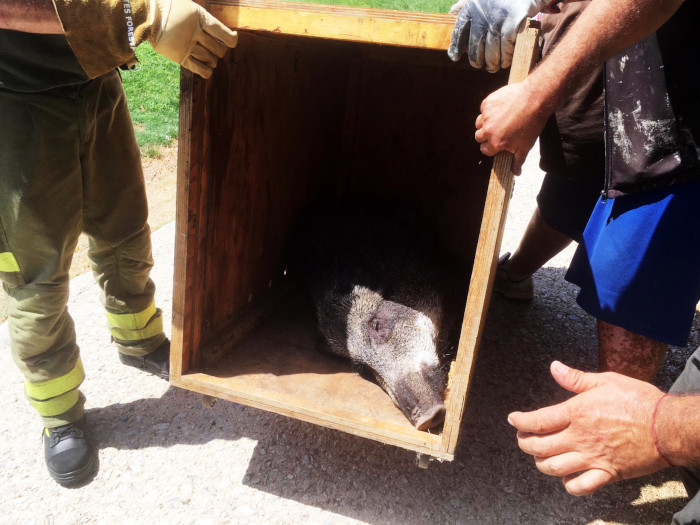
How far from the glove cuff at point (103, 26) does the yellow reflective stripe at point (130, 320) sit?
1481 mm

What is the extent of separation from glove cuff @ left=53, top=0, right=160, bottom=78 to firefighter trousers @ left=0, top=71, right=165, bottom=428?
15.3 inches

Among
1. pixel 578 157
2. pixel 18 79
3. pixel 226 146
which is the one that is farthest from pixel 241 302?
pixel 578 157

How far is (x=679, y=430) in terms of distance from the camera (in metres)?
1.63

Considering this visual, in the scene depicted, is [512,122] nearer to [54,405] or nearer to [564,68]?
[564,68]

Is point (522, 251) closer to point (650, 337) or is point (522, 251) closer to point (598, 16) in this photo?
point (650, 337)

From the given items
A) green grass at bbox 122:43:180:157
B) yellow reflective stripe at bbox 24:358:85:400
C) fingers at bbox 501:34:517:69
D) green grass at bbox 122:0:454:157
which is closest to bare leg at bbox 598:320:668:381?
fingers at bbox 501:34:517:69

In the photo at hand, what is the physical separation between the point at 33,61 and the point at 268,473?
2.19 metres

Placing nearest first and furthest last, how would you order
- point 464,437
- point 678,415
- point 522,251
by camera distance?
point 678,415 → point 464,437 → point 522,251

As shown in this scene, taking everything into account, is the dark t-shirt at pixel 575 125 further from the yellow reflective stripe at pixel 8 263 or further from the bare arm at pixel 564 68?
the yellow reflective stripe at pixel 8 263

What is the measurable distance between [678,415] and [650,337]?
31.7 inches

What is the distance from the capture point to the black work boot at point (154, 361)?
10.7ft

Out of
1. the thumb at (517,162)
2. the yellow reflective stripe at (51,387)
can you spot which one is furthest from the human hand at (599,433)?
the yellow reflective stripe at (51,387)

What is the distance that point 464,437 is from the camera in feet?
9.69

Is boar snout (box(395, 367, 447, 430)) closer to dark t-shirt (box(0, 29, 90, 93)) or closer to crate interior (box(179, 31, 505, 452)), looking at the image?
crate interior (box(179, 31, 505, 452))
